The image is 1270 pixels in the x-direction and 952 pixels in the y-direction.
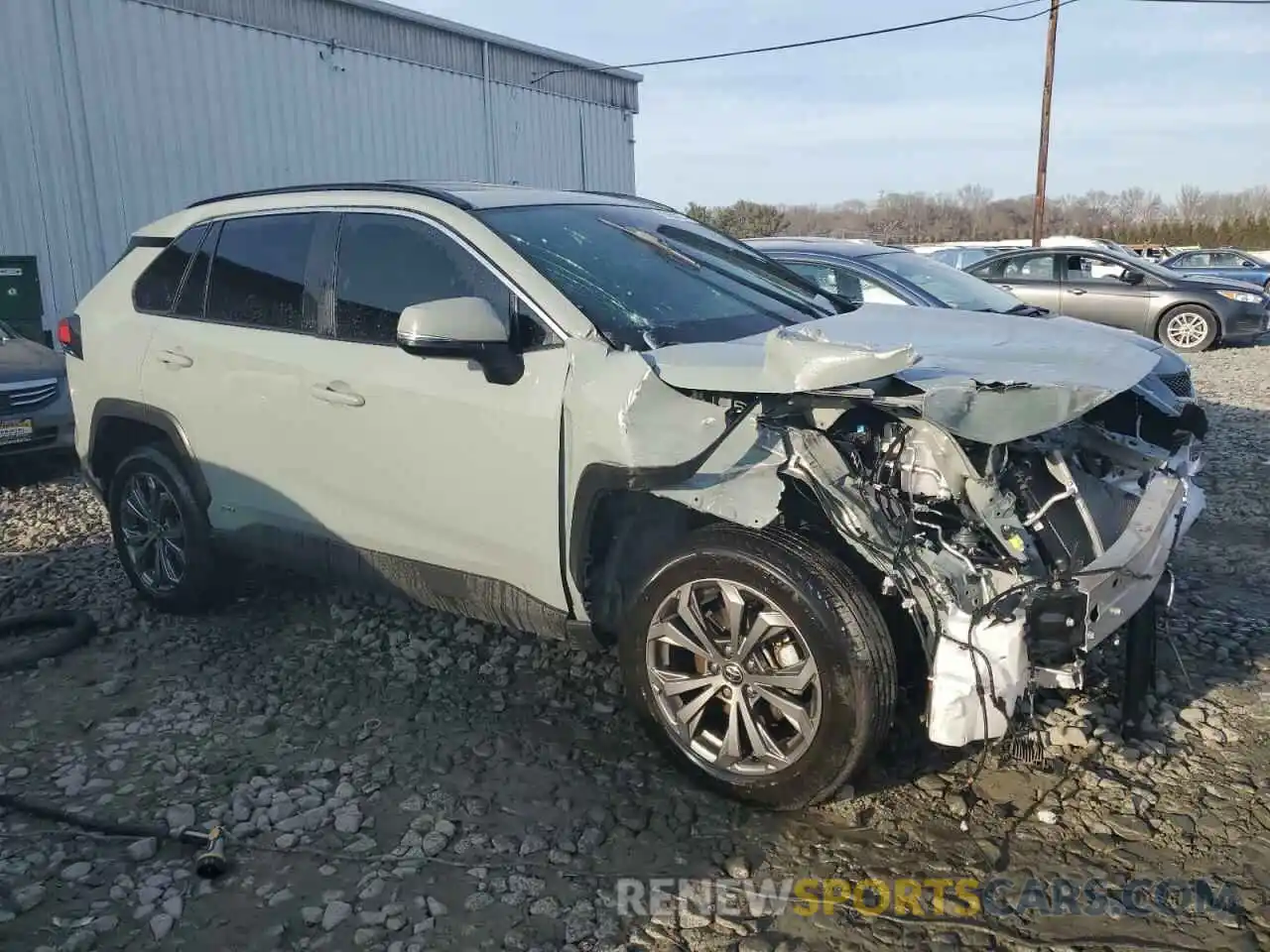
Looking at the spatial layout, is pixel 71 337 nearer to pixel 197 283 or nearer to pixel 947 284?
pixel 197 283

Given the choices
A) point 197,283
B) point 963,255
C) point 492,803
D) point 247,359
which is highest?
point 197,283

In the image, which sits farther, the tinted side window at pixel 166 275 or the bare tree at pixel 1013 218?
the bare tree at pixel 1013 218

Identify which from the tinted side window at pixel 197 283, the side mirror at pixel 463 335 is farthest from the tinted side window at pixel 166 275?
the side mirror at pixel 463 335

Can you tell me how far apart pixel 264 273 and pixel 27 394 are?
4458mm

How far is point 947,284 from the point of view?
7.84 m

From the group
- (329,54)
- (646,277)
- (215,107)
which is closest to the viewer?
(646,277)

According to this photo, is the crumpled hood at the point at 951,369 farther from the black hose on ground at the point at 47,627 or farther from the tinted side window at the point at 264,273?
the black hose on ground at the point at 47,627

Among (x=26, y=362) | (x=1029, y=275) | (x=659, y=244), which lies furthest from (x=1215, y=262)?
(x=26, y=362)

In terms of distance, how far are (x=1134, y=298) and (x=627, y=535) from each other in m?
13.7

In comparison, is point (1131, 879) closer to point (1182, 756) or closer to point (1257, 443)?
point (1182, 756)

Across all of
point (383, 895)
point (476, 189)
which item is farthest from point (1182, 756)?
point (476, 189)

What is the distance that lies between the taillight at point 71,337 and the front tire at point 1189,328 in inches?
548

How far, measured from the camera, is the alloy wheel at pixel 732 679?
10.0ft

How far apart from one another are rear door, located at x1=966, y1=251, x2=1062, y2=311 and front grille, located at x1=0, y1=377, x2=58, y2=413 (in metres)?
11.9
